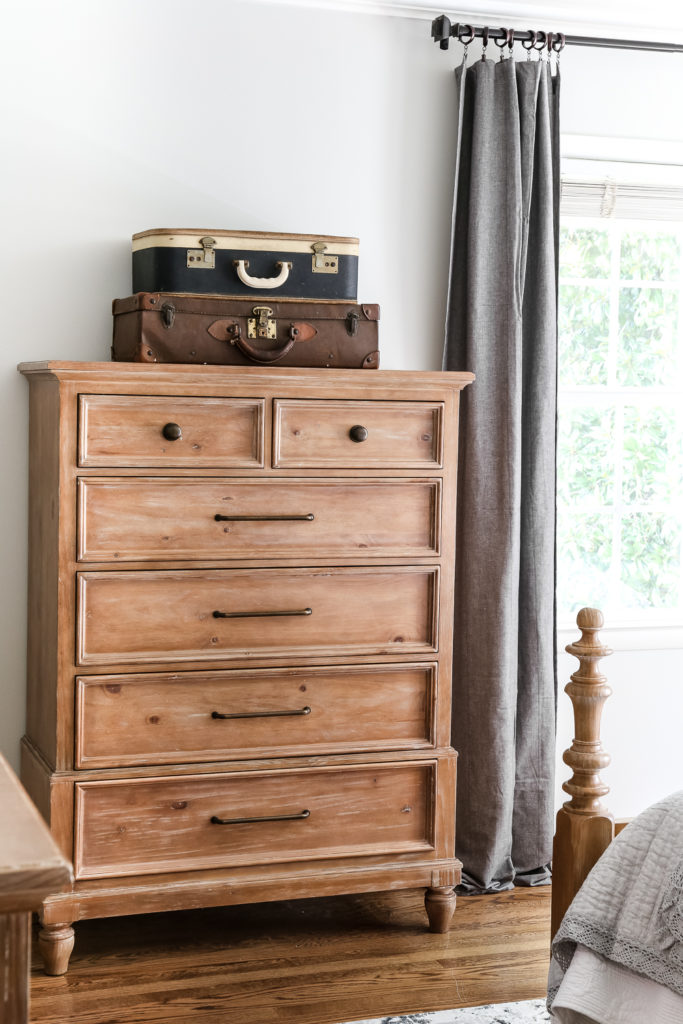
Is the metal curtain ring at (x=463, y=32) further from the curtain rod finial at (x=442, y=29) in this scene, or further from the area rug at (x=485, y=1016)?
the area rug at (x=485, y=1016)

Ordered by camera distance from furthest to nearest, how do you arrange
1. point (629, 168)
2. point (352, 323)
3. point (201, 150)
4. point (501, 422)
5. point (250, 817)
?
1. point (629, 168)
2. point (501, 422)
3. point (201, 150)
4. point (352, 323)
5. point (250, 817)

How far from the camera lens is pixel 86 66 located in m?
2.91

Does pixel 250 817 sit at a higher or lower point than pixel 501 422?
lower

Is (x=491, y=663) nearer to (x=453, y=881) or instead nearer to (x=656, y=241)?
(x=453, y=881)

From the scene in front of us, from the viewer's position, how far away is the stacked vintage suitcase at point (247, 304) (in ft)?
8.84

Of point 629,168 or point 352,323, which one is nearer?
point 352,323

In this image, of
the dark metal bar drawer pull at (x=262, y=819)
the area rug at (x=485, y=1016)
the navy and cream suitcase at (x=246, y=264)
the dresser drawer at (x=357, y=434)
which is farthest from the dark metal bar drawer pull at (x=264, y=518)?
the area rug at (x=485, y=1016)

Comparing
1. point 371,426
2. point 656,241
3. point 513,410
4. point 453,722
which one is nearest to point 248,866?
point 453,722

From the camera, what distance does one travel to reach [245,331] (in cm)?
274

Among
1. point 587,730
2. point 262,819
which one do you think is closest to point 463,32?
point 587,730

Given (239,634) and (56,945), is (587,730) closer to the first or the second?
(239,634)

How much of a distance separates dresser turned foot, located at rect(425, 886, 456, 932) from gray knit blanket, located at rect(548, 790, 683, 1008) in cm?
89

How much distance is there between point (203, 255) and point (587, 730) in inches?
55.8

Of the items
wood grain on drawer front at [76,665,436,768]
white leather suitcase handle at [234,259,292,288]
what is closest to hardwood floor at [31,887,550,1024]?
wood grain on drawer front at [76,665,436,768]
